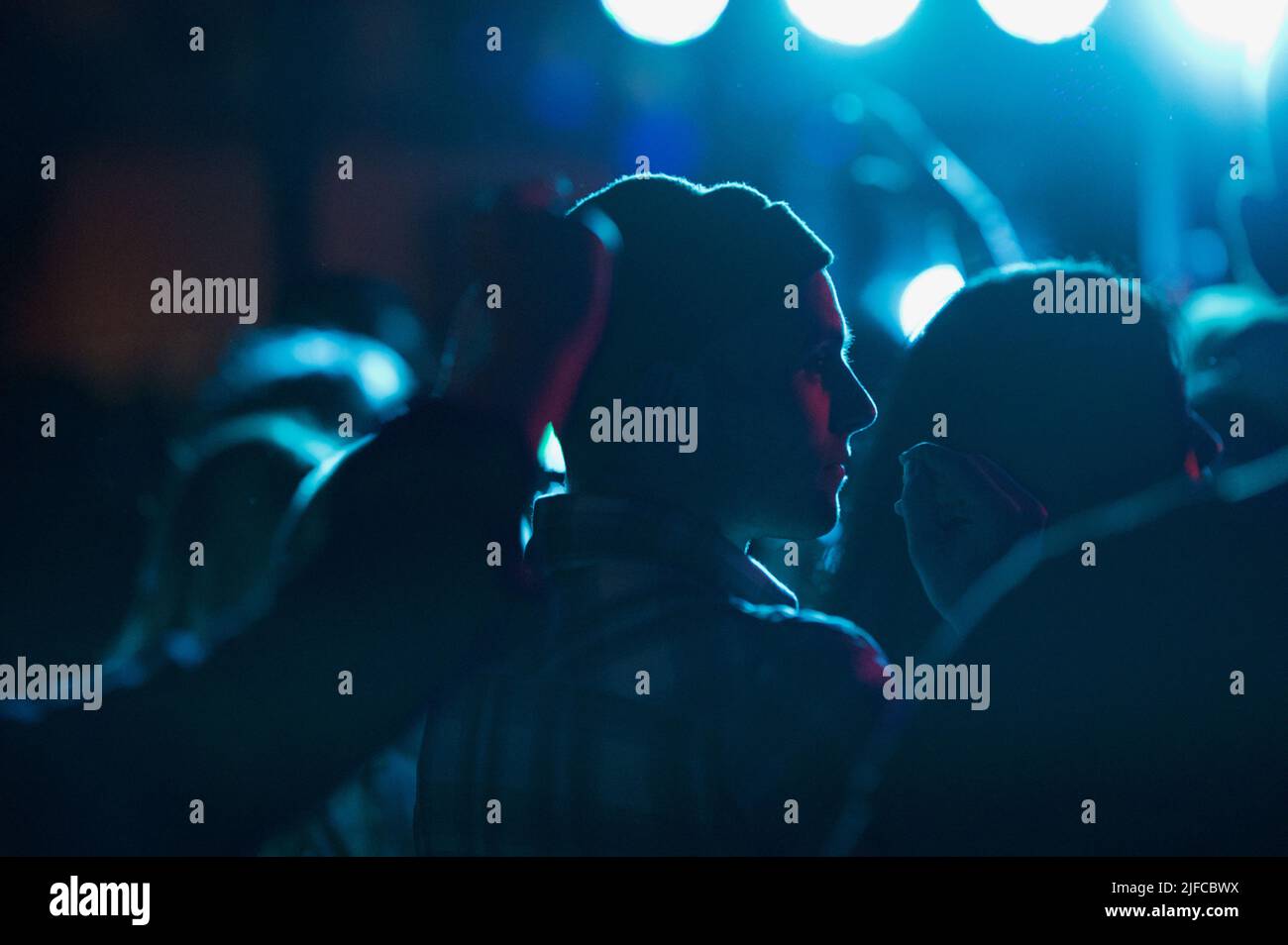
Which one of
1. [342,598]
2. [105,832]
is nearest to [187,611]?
[342,598]

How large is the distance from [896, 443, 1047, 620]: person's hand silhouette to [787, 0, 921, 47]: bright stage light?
927 mm

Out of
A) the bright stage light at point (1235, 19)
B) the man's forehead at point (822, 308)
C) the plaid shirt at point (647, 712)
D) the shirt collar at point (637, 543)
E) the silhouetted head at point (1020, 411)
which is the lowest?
the plaid shirt at point (647, 712)

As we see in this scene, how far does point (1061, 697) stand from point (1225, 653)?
0.40 m

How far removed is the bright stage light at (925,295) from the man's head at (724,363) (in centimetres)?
15

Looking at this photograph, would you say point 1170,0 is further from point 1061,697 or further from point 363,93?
point 363,93

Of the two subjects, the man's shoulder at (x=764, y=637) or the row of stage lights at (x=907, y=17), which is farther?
the row of stage lights at (x=907, y=17)

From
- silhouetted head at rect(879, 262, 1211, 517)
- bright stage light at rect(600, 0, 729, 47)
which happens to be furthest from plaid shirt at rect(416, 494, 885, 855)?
bright stage light at rect(600, 0, 729, 47)

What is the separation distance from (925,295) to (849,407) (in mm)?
307

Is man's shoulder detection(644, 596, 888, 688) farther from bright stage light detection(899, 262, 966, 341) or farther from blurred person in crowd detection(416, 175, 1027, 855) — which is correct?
bright stage light detection(899, 262, 966, 341)

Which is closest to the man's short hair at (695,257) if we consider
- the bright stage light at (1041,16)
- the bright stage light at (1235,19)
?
the bright stage light at (1041,16)

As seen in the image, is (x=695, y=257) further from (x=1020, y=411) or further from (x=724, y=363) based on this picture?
(x=1020, y=411)

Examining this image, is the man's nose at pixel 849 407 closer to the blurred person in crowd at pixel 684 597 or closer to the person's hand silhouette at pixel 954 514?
the blurred person in crowd at pixel 684 597

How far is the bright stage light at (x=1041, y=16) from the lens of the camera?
237cm

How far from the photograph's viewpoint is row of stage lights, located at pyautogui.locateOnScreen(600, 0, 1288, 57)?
235 cm
